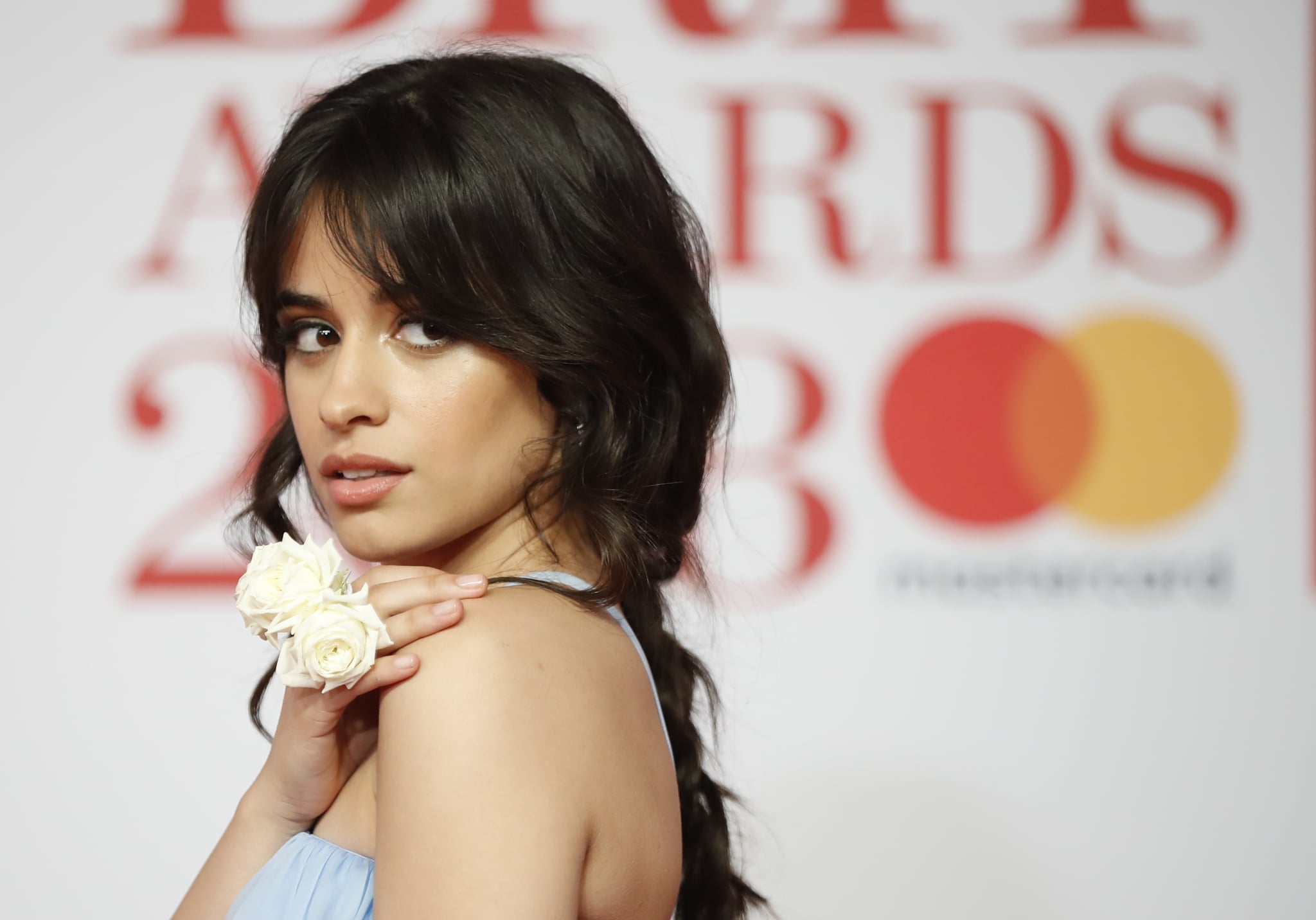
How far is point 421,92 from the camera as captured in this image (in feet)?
3.81

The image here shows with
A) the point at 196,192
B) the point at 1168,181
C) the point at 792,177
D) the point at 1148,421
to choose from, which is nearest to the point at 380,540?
the point at 792,177

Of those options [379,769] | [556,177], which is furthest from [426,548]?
[556,177]

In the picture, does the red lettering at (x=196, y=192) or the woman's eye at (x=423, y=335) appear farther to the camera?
the red lettering at (x=196, y=192)

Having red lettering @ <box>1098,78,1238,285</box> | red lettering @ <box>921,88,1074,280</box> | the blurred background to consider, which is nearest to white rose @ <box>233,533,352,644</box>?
→ the blurred background

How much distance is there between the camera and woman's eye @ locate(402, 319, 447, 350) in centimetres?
110

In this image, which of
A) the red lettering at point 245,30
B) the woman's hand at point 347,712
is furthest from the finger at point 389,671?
the red lettering at point 245,30

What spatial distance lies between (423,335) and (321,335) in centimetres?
13

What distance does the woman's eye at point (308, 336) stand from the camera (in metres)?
1.17

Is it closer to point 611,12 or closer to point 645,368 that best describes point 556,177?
point 645,368

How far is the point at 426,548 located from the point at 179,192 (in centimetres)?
196

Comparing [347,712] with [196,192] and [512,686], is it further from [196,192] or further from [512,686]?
[196,192]

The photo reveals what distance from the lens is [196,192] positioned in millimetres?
2779

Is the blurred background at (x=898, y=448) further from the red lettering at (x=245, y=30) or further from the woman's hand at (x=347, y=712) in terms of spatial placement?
the woman's hand at (x=347, y=712)

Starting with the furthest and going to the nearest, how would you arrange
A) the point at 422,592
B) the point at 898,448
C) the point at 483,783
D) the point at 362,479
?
the point at 898,448 → the point at 362,479 → the point at 422,592 → the point at 483,783
